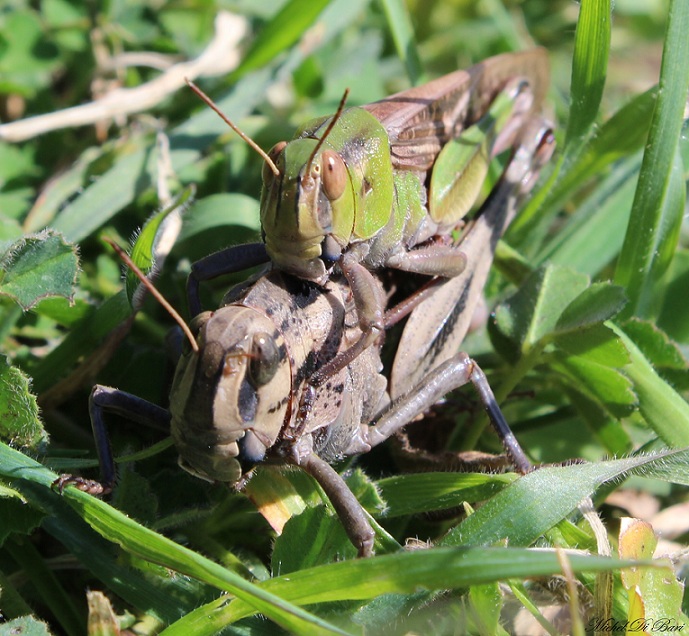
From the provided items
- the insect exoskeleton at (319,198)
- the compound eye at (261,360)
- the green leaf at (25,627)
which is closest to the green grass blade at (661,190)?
the insect exoskeleton at (319,198)

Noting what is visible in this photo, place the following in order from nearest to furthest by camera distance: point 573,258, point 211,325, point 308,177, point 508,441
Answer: point 211,325 → point 308,177 → point 508,441 → point 573,258

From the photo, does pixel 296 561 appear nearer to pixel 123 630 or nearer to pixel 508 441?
pixel 123 630

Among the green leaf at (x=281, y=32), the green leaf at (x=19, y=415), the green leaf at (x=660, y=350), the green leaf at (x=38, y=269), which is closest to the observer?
the green leaf at (x=19, y=415)

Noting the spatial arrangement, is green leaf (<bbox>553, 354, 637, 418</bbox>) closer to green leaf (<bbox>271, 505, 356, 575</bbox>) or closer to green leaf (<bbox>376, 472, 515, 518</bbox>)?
green leaf (<bbox>376, 472, 515, 518</bbox>)

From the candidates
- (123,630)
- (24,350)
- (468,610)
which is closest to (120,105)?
(24,350)

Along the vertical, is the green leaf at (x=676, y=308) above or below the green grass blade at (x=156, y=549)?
below

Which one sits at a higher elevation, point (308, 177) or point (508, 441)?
point (308, 177)

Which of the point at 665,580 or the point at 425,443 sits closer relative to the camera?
the point at 665,580

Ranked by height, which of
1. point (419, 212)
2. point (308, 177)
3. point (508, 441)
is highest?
point (308, 177)

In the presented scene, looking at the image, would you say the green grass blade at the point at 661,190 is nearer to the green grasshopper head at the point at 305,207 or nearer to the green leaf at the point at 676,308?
the green leaf at the point at 676,308
